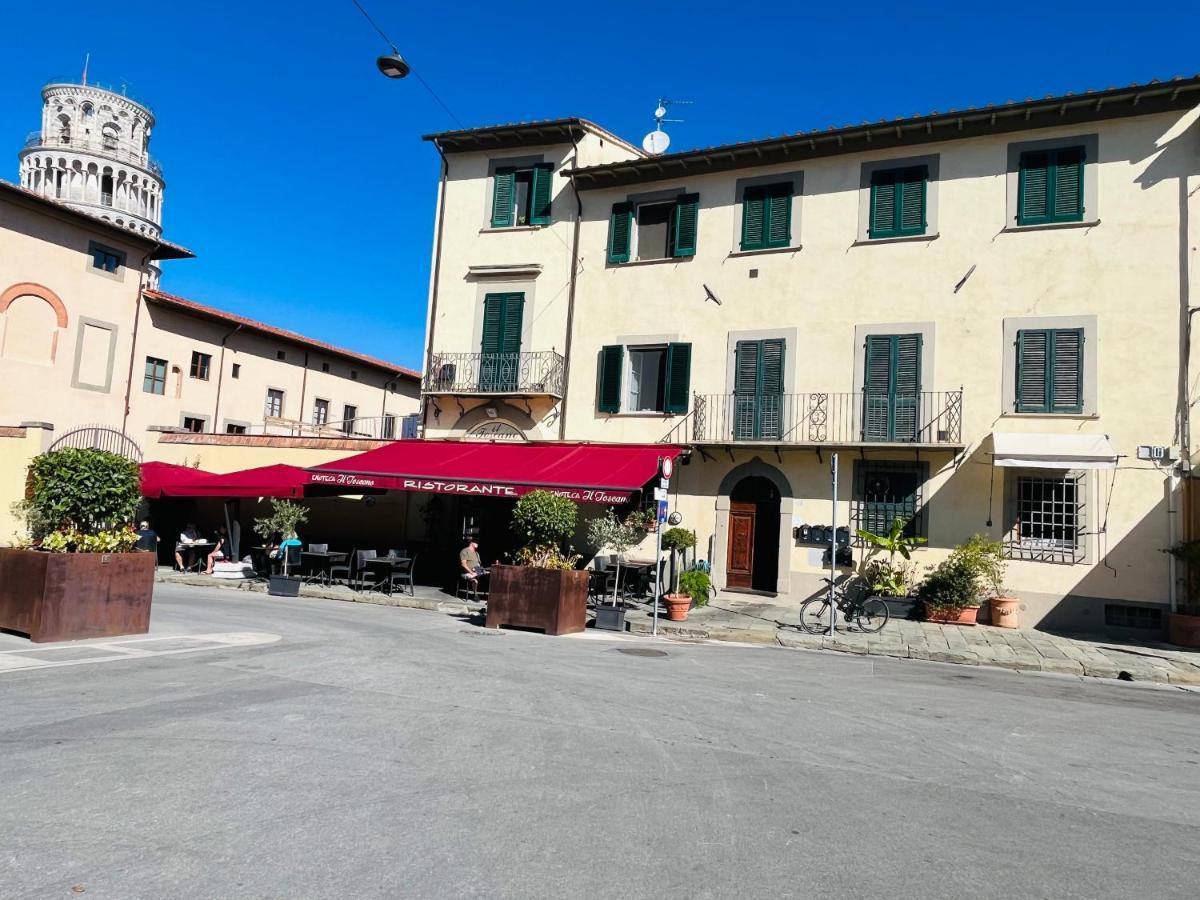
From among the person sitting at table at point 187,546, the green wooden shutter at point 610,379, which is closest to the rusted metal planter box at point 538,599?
the green wooden shutter at point 610,379

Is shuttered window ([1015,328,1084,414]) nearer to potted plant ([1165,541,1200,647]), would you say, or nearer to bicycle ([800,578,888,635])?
potted plant ([1165,541,1200,647])

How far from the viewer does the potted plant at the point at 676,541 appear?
725 inches

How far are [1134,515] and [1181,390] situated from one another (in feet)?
7.70

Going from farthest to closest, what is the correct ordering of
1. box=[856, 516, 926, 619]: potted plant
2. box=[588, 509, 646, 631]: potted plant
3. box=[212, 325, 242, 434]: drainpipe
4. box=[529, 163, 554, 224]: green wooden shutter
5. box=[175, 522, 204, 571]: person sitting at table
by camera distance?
box=[212, 325, 242, 434]: drainpipe < box=[529, 163, 554, 224]: green wooden shutter < box=[175, 522, 204, 571]: person sitting at table < box=[588, 509, 646, 631]: potted plant < box=[856, 516, 926, 619]: potted plant

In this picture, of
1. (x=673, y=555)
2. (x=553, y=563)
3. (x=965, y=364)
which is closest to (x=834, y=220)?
(x=965, y=364)

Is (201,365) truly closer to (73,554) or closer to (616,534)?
(616,534)

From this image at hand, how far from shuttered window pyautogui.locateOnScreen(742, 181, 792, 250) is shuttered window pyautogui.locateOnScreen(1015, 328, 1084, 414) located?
5.29 metres

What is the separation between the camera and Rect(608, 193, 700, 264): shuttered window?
65.8 feet

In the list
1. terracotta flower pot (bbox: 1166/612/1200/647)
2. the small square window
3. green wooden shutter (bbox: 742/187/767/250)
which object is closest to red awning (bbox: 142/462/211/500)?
the small square window

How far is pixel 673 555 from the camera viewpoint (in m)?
18.5

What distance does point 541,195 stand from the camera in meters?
21.2

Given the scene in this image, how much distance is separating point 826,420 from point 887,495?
1929 millimetres

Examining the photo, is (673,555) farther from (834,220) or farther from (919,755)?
(919,755)

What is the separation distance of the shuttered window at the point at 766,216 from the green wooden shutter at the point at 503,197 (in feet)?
19.2
